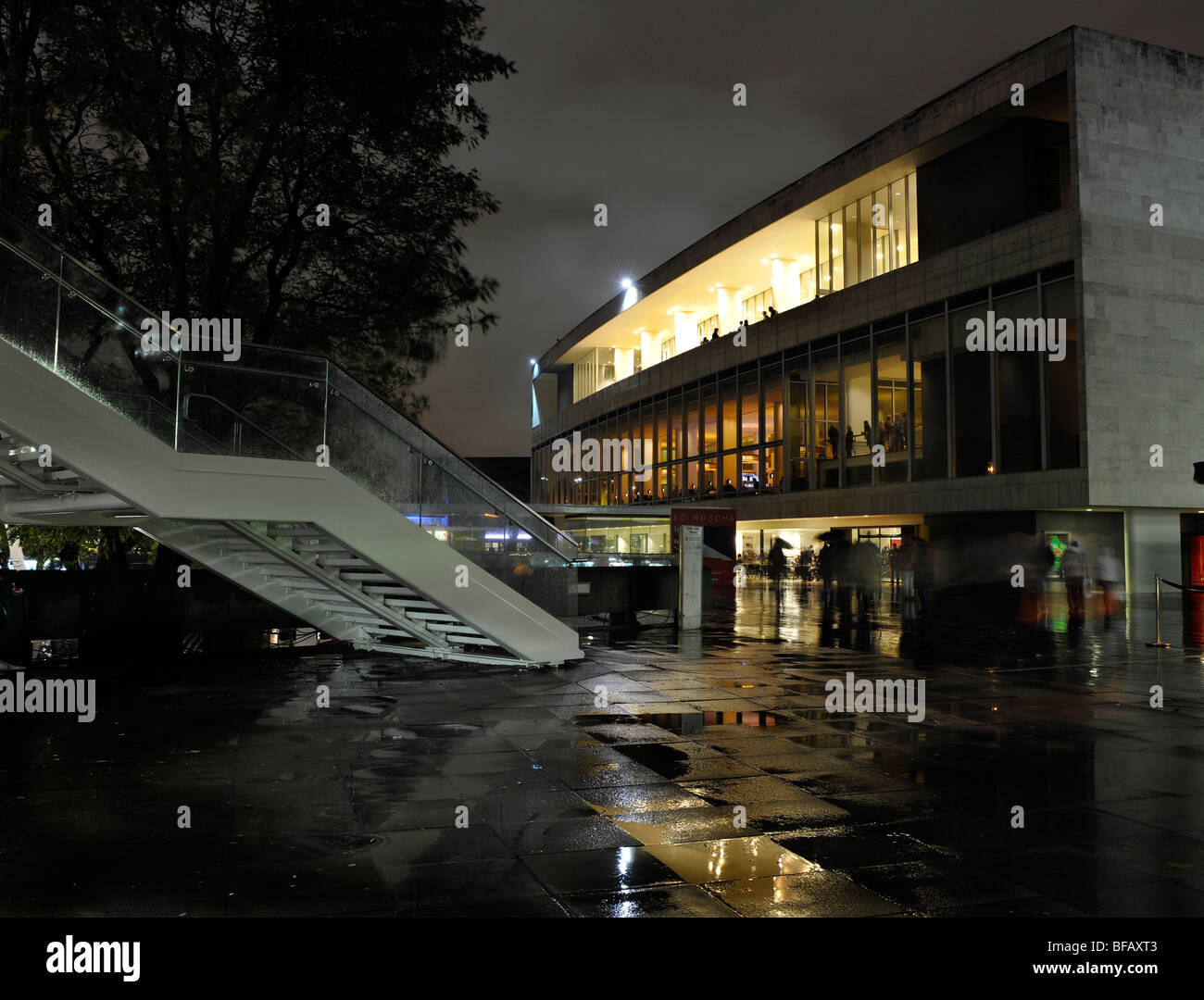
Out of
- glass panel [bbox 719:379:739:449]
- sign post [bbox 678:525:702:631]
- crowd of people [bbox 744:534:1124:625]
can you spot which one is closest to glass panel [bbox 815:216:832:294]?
glass panel [bbox 719:379:739:449]

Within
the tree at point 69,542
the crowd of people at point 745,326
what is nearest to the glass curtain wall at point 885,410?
the crowd of people at point 745,326

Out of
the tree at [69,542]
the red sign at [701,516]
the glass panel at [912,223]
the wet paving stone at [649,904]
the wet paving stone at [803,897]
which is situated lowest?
the wet paving stone at [803,897]

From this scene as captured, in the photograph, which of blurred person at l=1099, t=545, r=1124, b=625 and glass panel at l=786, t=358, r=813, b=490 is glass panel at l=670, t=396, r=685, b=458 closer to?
glass panel at l=786, t=358, r=813, b=490

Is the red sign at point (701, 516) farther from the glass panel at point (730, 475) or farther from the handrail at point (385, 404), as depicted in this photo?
→ the glass panel at point (730, 475)

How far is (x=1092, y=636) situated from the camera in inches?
695

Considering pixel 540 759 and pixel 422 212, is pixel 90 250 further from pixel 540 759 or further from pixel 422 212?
pixel 540 759

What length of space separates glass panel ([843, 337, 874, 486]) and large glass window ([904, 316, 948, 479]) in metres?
2.41

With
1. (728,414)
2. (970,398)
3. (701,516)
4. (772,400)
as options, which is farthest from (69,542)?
(728,414)

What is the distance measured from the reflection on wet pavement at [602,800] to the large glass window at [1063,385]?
17604mm

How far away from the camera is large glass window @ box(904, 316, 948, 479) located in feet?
104

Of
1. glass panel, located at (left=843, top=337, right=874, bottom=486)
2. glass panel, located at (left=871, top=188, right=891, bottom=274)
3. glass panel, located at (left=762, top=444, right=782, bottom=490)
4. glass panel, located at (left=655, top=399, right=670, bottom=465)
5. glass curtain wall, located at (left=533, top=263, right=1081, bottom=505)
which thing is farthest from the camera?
glass panel, located at (left=655, top=399, right=670, bottom=465)

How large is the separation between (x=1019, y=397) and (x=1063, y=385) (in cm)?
144

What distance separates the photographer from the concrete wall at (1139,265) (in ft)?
88.8

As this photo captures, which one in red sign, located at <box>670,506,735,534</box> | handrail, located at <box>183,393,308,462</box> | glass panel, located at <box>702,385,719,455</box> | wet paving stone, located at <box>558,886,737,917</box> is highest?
glass panel, located at <box>702,385,719,455</box>
